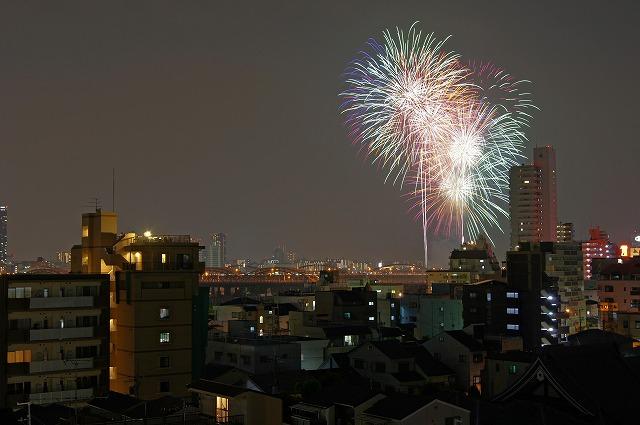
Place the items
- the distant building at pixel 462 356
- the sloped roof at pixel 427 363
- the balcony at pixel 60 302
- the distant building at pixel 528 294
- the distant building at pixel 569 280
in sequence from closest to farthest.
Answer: the balcony at pixel 60 302 → the sloped roof at pixel 427 363 → the distant building at pixel 462 356 → the distant building at pixel 528 294 → the distant building at pixel 569 280

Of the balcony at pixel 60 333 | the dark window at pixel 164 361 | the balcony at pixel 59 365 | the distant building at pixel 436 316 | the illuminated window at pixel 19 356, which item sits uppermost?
A: the balcony at pixel 60 333

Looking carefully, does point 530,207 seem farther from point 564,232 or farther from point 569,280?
point 569,280

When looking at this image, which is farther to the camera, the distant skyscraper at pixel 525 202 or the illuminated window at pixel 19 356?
the distant skyscraper at pixel 525 202

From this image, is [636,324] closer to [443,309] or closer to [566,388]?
[443,309]

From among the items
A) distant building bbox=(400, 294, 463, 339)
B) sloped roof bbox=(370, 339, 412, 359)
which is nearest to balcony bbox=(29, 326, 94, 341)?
sloped roof bbox=(370, 339, 412, 359)

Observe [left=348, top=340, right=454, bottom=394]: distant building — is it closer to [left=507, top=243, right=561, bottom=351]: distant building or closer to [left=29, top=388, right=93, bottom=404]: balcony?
[left=29, top=388, right=93, bottom=404]: balcony

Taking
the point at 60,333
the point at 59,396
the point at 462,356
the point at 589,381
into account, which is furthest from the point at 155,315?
the point at 589,381

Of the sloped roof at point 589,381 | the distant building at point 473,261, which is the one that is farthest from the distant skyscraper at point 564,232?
the sloped roof at point 589,381

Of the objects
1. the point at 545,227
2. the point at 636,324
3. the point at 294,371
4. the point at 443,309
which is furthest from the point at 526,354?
the point at 545,227

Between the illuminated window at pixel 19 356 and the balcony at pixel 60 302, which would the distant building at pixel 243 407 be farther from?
the illuminated window at pixel 19 356
